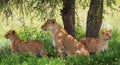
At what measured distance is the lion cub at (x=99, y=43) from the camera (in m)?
14.1

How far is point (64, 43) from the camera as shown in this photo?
46.8 feet

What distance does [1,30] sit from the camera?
21438 millimetres

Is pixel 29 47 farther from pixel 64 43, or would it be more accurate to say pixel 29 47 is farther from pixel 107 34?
pixel 107 34

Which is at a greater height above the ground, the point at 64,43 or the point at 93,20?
the point at 93,20

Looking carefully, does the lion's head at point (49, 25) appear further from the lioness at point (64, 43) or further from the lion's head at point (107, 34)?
the lion's head at point (107, 34)

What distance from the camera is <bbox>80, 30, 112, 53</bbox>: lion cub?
1412 cm

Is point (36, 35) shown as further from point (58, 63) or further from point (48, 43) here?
point (58, 63)

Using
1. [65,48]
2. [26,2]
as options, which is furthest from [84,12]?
[65,48]

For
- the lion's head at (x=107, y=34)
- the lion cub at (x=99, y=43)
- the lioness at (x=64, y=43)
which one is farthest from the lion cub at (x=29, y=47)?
the lion's head at (x=107, y=34)

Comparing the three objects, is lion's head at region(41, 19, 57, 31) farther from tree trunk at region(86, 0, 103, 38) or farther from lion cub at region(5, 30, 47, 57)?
tree trunk at region(86, 0, 103, 38)

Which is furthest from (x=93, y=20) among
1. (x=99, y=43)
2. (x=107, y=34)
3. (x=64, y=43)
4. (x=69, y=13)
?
(x=64, y=43)

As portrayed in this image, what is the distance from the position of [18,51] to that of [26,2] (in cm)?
189

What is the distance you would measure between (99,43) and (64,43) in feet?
3.37

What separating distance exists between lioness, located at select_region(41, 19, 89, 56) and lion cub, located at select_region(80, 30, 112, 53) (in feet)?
1.58
